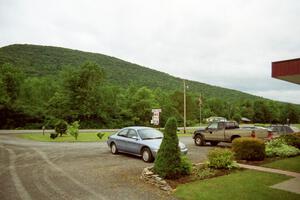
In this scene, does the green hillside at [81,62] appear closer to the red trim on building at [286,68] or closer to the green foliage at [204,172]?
the green foliage at [204,172]

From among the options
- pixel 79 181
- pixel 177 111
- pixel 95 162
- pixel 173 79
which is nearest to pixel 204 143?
pixel 95 162

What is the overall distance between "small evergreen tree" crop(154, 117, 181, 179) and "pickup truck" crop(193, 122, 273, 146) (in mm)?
10363

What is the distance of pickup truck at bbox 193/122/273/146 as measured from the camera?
19.2 m

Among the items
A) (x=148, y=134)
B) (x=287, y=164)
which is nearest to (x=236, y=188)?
(x=287, y=164)

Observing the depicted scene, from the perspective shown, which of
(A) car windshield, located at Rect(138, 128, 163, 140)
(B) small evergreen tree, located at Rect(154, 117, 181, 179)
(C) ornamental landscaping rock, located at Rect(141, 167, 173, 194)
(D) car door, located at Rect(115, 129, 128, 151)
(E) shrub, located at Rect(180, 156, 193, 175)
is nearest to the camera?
(C) ornamental landscaping rock, located at Rect(141, 167, 173, 194)

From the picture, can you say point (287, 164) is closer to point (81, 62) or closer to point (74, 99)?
point (74, 99)

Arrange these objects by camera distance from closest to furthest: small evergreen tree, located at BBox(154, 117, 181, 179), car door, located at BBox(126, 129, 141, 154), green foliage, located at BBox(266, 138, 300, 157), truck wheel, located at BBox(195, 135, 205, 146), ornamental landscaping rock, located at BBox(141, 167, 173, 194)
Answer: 1. ornamental landscaping rock, located at BBox(141, 167, 173, 194)
2. small evergreen tree, located at BBox(154, 117, 181, 179)
3. car door, located at BBox(126, 129, 141, 154)
4. green foliage, located at BBox(266, 138, 300, 157)
5. truck wheel, located at BBox(195, 135, 205, 146)

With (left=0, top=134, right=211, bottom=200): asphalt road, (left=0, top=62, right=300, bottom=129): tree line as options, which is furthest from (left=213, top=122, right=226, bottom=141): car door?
(left=0, top=62, right=300, bottom=129): tree line

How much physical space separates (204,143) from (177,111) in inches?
1640

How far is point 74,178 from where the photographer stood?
10.1m

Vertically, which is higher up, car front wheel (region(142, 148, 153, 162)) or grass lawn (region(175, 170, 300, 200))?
car front wheel (region(142, 148, 153, 162))

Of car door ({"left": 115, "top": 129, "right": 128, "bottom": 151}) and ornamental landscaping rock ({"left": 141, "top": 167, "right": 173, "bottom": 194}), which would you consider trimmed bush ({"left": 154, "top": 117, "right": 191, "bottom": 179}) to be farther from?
car door ({"left": 115, "top": 129, "right": 128, "bottom": 151})

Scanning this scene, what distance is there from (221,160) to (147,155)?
3.72 metres

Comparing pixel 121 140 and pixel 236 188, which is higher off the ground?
pixel 121 140
